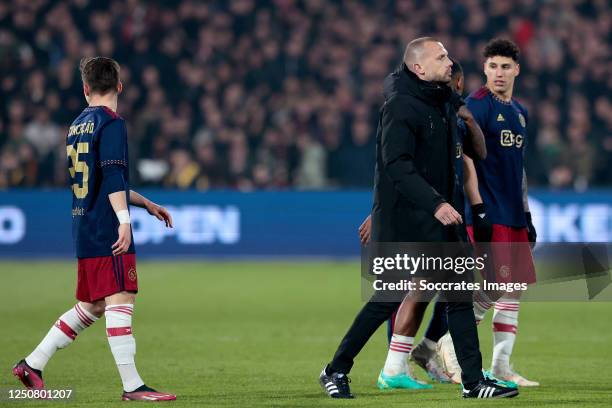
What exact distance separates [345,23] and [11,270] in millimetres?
9066

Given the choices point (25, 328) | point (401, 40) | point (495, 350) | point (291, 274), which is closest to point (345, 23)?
point (401, 40)

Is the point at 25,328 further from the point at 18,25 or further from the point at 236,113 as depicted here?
the point at 18,25

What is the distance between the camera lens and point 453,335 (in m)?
7.71

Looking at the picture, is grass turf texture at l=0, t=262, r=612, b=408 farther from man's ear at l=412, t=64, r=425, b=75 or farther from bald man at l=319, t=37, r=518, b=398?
man's ear at l=412, t=64, r=425, b=75

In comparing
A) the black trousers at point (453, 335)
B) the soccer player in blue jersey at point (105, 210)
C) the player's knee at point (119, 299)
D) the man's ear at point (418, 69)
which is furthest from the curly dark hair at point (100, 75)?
the black trousers at point (453, 335)

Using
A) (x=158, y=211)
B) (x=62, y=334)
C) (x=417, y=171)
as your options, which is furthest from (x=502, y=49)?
(x=62, y=334)

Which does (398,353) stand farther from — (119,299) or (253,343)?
(253,343)

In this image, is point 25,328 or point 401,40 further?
point 401,40

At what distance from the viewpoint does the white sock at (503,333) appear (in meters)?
8.76

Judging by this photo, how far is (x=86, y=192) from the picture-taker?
7.70 metres

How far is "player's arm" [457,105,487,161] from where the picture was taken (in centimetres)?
820

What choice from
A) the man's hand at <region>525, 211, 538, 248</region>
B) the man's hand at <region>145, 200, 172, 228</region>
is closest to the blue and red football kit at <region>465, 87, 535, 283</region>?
the man's hand at <region>525, 211, 538, 248</region>

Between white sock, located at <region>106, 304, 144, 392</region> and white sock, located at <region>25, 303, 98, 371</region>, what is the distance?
28cm

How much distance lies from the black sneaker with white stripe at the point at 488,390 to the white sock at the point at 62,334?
2448 mm
